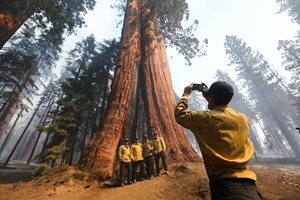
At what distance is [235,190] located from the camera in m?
1.89

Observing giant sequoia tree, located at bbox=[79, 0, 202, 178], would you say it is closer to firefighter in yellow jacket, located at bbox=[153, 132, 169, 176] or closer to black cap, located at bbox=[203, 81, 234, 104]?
firefighter in yellow jacket, located at bbox=[153, 132, 169, 176]

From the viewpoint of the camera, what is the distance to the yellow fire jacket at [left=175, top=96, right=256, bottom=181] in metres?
2.07

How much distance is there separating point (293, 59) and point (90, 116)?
3042 cm

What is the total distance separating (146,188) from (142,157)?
2128 mm

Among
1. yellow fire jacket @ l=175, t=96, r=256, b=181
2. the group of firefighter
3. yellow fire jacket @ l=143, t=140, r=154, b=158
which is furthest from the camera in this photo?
yellow fire jacket @ l=143, t=140, r=154, b=158

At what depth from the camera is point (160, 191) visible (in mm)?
6594

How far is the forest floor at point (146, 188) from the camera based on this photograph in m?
6.19

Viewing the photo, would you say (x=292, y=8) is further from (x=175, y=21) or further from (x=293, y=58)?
(x=175, y=21)

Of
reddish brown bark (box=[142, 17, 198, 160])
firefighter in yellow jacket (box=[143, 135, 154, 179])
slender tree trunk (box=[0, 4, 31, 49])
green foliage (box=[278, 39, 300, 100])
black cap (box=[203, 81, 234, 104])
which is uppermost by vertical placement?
green foliage (box=[278, 39, 300, 100])

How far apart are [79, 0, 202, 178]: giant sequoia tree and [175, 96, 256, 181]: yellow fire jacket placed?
6.66 metres

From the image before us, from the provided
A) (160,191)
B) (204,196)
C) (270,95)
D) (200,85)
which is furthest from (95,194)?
(270,95)

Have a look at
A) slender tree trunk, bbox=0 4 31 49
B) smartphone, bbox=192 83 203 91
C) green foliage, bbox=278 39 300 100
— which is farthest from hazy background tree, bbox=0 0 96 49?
green foliage, bbox=278 39 300 100

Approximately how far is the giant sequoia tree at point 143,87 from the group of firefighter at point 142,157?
1.78ft

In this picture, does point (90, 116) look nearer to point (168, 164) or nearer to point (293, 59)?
point (168, 164)
